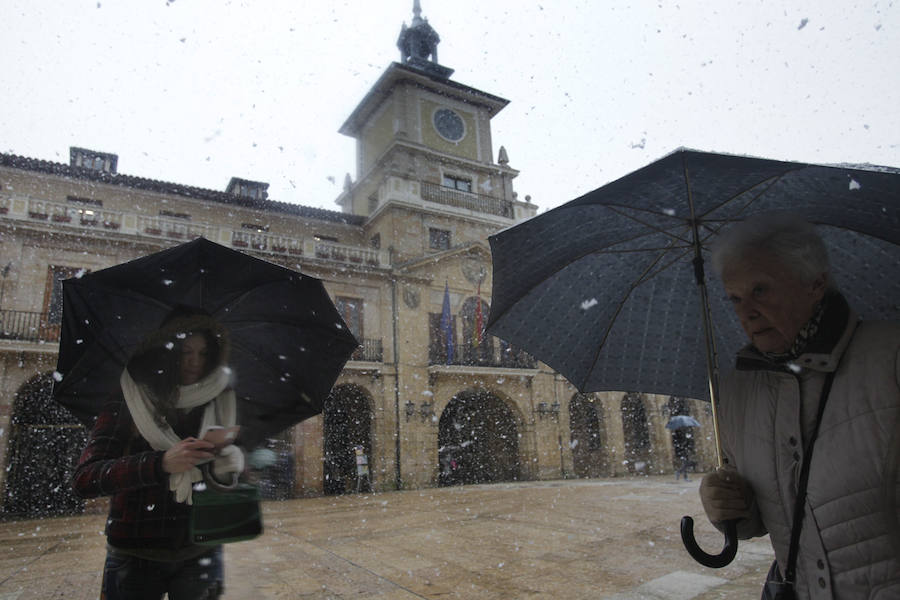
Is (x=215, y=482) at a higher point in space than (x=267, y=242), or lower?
lower

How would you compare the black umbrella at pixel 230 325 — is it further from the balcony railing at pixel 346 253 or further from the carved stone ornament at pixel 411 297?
the carved stone ornament at pixel 411 297

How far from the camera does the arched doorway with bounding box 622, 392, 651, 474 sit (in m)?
24.8

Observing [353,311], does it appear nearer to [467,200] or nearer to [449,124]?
[467,200]

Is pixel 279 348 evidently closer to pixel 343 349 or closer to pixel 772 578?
pixel 343 349

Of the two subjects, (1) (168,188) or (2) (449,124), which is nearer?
(1) (168,188)

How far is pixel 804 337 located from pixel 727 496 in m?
0.48

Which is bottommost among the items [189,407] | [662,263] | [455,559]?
[455,559]

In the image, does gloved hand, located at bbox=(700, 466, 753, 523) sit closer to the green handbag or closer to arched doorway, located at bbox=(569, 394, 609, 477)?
the green handbag

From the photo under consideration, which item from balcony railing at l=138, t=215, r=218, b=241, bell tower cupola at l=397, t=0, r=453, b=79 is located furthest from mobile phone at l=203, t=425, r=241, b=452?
bell tower cupola at l=397, t=0, r=453, b=79

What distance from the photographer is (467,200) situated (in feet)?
78.1

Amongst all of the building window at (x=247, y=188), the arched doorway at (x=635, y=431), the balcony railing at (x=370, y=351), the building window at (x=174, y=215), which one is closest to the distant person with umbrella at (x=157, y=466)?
the balcony railing at (x=370, y=351)

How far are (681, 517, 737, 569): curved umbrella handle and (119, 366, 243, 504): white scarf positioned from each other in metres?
1.41

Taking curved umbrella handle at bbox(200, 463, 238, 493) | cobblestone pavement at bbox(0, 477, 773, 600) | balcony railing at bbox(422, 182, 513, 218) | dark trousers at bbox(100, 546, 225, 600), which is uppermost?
balcony railing at bbox(422, 182, 513, 218)

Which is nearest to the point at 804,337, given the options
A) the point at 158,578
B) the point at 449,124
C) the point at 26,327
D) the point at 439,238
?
the point at 158,578
